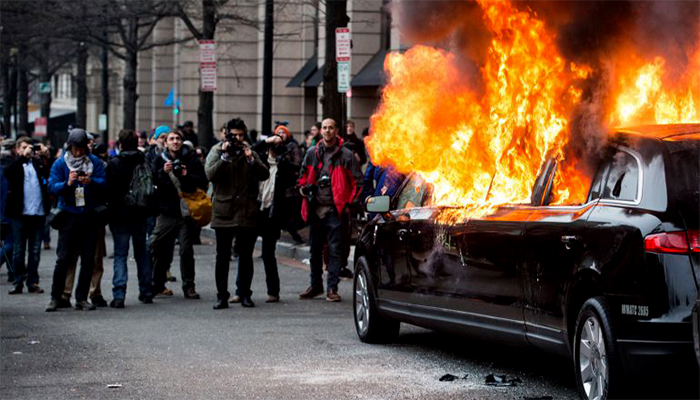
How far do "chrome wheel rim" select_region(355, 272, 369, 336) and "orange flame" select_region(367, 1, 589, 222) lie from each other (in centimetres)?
102

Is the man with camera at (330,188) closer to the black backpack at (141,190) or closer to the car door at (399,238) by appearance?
the black backpack at (141,190)

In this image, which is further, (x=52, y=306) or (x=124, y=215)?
(x=124, y=215)

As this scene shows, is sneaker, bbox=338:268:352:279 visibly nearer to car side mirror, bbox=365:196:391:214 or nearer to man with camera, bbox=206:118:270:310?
man with camera, bbox=206:118:270:310

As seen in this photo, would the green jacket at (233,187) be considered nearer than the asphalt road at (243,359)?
No

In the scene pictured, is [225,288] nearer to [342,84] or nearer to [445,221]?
[445,221]

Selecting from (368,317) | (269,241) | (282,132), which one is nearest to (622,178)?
(368,317)

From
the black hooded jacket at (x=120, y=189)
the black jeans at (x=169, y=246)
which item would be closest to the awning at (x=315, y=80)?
the black jeans at (x=169, y=246)

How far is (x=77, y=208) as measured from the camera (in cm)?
1401

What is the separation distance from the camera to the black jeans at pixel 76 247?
46.1ft

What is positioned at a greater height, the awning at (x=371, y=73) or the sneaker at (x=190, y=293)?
the awning at (x=371, y=73)

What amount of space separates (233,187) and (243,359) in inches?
168

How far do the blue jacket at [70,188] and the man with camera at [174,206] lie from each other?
938mm

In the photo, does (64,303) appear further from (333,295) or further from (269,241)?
(333,295)

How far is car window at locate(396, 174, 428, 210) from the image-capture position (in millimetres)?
10562
